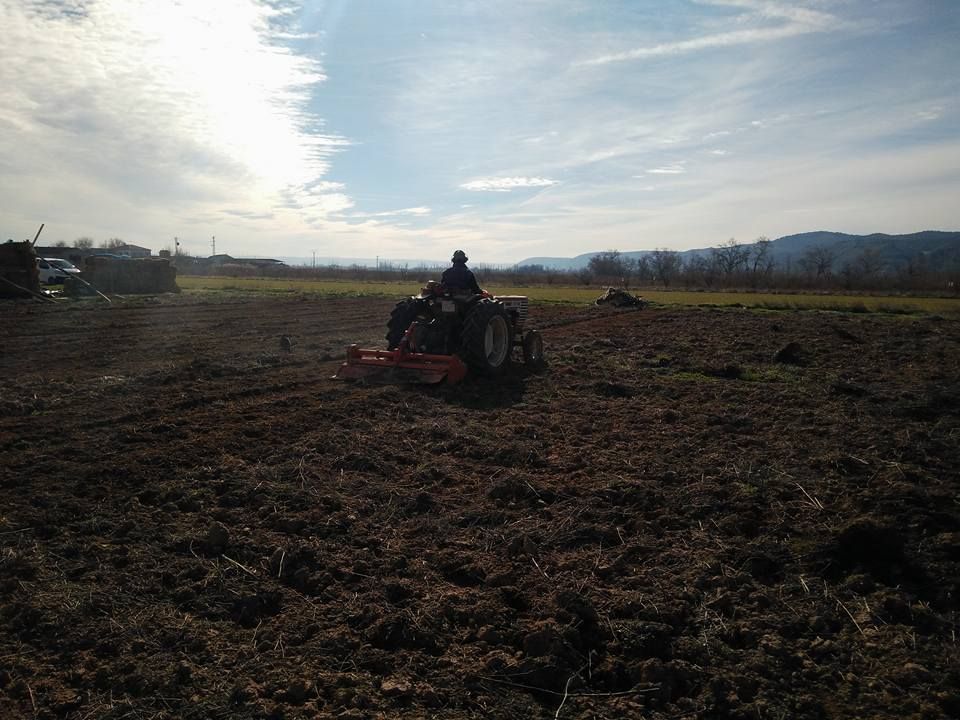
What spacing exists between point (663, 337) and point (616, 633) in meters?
13.9

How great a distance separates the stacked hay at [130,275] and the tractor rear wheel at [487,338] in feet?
87.0

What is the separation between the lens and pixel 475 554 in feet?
14.7

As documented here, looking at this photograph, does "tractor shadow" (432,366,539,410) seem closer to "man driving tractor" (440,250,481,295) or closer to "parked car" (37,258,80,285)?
"man driving tractor" (440,250,481,295)

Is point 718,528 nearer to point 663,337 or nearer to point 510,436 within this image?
point 510,436

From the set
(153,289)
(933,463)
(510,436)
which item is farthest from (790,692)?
(153,289)

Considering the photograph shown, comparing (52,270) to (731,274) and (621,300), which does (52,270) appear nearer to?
(621,300)

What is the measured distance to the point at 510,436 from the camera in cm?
733

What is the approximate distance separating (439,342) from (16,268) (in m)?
22.7

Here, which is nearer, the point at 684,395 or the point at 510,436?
the point at 510,436

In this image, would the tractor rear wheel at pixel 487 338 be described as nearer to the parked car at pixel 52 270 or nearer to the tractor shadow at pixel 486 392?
the tractor shadow at pixel 486 392

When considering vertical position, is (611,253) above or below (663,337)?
above

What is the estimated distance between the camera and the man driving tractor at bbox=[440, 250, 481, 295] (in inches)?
408

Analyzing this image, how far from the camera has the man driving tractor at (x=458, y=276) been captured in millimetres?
10367

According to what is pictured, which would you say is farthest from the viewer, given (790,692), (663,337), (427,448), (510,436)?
(663,337)
